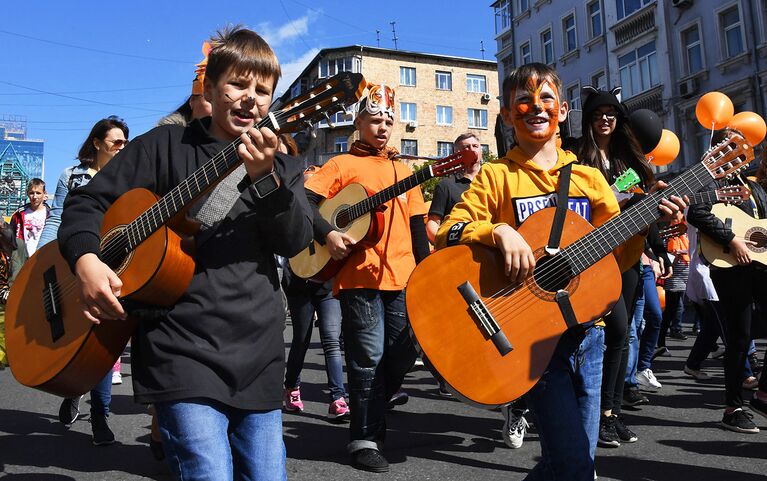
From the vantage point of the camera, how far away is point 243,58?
219cm

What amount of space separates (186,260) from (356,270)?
2.19 meters

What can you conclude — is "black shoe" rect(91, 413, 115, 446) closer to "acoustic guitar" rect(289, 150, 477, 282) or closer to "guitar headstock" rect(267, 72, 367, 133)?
"acoustic guitar" rect(289, 150, 477, 282)

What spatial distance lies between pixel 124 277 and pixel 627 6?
29779mm

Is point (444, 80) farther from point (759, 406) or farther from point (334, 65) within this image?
point (759, 406)

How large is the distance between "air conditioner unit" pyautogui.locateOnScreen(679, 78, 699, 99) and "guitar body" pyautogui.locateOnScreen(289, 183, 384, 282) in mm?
22729

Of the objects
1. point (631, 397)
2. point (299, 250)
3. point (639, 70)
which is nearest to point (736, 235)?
point (631, 397)

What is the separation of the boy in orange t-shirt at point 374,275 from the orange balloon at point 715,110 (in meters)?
4.00

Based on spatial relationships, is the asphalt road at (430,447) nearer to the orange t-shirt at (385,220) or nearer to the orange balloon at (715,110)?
the orange t-shirt at (385,220)

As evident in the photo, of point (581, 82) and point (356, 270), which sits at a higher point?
point (581, 82)

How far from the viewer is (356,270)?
4148mm

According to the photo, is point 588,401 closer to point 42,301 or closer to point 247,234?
point 247,234

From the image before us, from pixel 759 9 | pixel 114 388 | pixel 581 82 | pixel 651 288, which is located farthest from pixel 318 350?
pixel 581 82

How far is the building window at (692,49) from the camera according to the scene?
78.7 feet

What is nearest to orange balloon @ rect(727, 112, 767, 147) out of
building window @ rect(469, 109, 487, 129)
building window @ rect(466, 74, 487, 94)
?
building window @ rect(469, 109, 487, 129)
